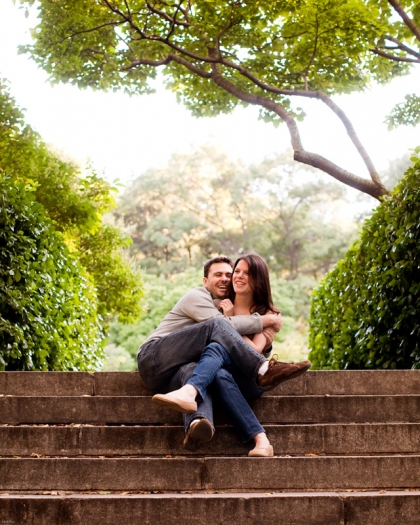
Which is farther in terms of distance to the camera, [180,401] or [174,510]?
[180,401]

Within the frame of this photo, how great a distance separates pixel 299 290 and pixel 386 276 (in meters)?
24.8

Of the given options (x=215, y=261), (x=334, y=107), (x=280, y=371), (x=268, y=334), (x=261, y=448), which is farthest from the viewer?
(x=334, y=107)

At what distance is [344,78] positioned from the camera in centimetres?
1134

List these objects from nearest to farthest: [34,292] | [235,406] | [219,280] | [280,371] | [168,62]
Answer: [235,406] < [280,371] < [219,280] < [34,292] < [168,62]

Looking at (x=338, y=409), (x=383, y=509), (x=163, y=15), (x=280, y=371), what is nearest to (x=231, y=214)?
(x=163, y=15)

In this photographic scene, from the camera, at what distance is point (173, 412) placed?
16.8 feet

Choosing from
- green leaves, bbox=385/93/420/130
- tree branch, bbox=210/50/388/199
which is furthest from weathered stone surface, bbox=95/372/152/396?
green leaves, bbox=385/93/420/130

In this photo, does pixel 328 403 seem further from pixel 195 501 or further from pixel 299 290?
pixel 299 290

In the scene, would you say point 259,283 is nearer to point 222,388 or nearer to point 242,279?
point 242,279

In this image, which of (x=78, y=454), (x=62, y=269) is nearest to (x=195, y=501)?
(x=78, y=454)

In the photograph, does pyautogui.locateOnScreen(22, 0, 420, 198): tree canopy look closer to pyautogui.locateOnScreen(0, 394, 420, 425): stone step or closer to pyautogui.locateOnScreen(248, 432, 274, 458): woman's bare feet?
pyautogui.locateOnScreen(0, 394, 420, 425): stone step

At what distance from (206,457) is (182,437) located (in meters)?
0.37

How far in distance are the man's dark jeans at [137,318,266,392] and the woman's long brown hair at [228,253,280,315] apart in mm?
547

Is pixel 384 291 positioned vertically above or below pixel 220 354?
above
